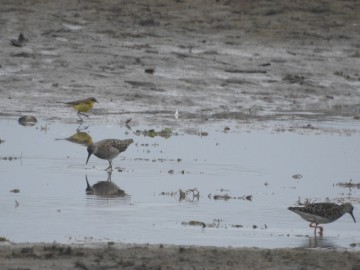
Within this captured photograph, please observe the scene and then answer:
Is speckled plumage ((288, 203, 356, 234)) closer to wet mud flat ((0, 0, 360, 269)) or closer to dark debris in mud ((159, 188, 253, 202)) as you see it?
dark debris in mud ((159, 188, 253, 202))

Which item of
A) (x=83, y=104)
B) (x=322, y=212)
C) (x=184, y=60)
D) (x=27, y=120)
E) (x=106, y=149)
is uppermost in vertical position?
(x=184, y=60)

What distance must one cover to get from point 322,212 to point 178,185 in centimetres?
310

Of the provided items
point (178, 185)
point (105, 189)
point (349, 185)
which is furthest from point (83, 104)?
point (349, 185)

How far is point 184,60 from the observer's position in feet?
95.7

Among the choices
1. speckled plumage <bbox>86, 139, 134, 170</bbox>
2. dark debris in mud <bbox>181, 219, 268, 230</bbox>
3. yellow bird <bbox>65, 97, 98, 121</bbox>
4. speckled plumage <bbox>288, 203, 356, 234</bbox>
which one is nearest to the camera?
dark debris in mud <bbox>181, 219, 268, 230</bbox>

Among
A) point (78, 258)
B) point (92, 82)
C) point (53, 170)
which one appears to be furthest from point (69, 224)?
point (92, 82)

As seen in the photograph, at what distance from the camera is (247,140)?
2205 centimetres

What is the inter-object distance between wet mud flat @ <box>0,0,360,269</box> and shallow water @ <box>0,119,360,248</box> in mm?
2110

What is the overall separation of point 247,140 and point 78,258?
35.4ft

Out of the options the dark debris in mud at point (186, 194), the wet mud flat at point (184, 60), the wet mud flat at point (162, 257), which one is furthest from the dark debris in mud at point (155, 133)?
the wet mud flat at point (162, 257)

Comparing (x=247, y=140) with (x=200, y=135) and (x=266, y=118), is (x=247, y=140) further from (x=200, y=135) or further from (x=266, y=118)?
(x=266, y=118)

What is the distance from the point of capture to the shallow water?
1353cm

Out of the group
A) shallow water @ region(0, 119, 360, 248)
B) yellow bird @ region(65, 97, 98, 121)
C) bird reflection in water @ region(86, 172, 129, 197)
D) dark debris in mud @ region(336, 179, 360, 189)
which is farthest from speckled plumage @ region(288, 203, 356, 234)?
yellow bird @ region(65, 97, 98, 121)

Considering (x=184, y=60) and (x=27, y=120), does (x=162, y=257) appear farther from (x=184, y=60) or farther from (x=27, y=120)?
(x=184, y=60)
